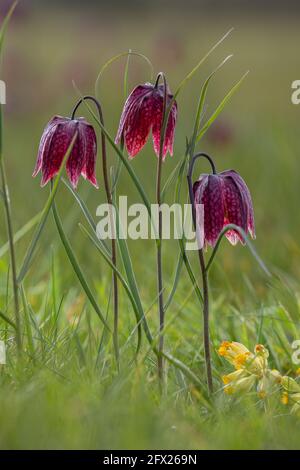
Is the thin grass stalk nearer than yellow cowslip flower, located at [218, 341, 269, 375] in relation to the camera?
Yes

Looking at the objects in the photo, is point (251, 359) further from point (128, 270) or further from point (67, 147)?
point (67, 147)

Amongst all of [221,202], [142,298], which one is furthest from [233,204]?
[142,298]

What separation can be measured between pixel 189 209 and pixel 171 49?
10.0 ft

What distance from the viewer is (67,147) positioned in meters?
1.38

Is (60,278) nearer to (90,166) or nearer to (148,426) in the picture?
(90,166)

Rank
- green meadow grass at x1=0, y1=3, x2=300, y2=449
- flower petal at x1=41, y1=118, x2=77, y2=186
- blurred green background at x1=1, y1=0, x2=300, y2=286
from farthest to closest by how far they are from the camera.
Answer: blurred green background at x1=1, y1=0, x2=300, y2=286 < flower petal at x1=41, y1=118, x2=77, y2=186 < green meadow grass at x1=0, y1=3, x2=300, y2=449

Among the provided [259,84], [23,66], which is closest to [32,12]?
[23,66]

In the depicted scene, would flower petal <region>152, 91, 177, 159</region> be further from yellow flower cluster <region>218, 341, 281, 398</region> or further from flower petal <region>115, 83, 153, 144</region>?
yellow flower cluster <region>218, 341, 281, 398</region>

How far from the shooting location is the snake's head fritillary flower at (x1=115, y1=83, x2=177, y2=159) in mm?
1391

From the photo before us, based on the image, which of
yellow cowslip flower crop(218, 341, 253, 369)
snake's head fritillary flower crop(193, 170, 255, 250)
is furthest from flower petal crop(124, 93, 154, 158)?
yellow cowslip flower crop(218, 341, 253, 369)

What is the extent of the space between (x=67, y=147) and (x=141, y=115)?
13cm

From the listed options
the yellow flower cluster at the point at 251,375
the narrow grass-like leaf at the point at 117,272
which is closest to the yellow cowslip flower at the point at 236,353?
the yellow flower cluster at the point at 251,375

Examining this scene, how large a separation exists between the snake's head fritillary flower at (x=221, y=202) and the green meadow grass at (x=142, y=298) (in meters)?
0.12

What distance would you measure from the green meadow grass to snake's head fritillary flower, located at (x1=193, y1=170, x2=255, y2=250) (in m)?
0.12
